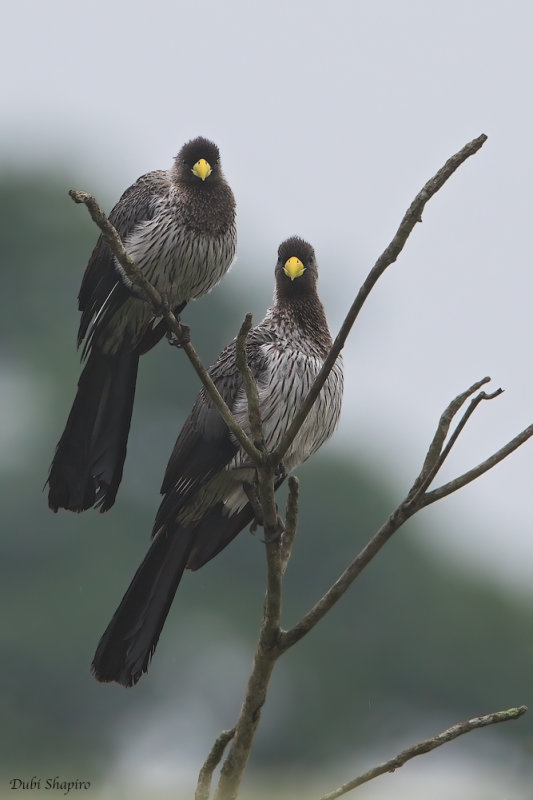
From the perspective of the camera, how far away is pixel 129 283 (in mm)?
6531

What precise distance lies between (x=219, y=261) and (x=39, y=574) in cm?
1992

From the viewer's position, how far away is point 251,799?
1912cm

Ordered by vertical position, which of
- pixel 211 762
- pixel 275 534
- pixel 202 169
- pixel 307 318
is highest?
pixel 202 169

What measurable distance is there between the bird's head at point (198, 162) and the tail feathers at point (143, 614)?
1697 millimetres

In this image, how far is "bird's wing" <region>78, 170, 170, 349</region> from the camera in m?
6.57

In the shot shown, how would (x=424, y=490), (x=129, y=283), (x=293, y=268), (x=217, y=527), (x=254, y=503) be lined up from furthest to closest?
(x=293, y=268) → (x=129, y=283) → (x=217, y=527) → (x=254, y=503) → (x=424, y=490)

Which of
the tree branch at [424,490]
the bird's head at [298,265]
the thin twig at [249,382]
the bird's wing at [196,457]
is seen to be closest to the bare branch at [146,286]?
the thin twig at [249,382]

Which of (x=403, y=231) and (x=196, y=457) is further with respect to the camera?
(x=196, y=457)

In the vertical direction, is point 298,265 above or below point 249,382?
above

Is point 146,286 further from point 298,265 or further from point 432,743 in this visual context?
point 432,743

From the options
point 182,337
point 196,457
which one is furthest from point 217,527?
point 182,337

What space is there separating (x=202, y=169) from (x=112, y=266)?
2.19 ft

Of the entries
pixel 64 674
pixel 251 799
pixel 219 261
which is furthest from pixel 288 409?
pixel 64 674

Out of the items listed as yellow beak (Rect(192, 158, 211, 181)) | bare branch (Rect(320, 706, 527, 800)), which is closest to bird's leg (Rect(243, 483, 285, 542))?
bare branch (Rect(320, 706, 527, 800))
